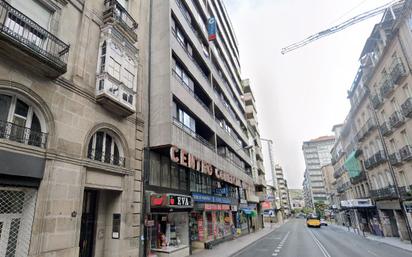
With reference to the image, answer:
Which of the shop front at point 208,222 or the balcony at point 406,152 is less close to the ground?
the balcony at point 406,152

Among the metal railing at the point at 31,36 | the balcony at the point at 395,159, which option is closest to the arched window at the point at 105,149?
the metal railing at the point at 31,36

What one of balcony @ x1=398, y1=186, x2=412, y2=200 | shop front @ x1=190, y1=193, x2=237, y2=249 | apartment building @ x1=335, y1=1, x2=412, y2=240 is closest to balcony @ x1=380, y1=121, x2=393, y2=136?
apartment building @ x1=335, y1=1, x2=412, y2=240

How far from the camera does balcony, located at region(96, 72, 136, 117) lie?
10.9m

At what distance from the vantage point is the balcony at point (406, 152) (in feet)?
67.6

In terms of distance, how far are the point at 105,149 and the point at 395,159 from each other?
1049 inches

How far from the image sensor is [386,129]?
80.5 ft

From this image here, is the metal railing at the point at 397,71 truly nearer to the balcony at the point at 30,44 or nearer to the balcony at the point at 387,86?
the balcony at the point at 387,86

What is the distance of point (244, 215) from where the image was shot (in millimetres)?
34625

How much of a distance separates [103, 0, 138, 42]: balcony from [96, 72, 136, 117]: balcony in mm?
3230

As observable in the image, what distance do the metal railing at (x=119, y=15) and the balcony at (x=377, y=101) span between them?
85.5 ft

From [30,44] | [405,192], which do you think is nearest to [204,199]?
[30,44]

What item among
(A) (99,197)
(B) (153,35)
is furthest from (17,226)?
(B) (153,35)

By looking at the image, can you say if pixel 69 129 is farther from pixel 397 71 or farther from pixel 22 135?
pixel 397 71

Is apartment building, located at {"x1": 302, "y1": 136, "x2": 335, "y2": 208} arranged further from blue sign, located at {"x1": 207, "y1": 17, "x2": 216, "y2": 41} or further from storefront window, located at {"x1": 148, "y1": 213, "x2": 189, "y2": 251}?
storefront window, located at {"x1": 148, "y1": 213, "x2": 189, "y2": 251}
